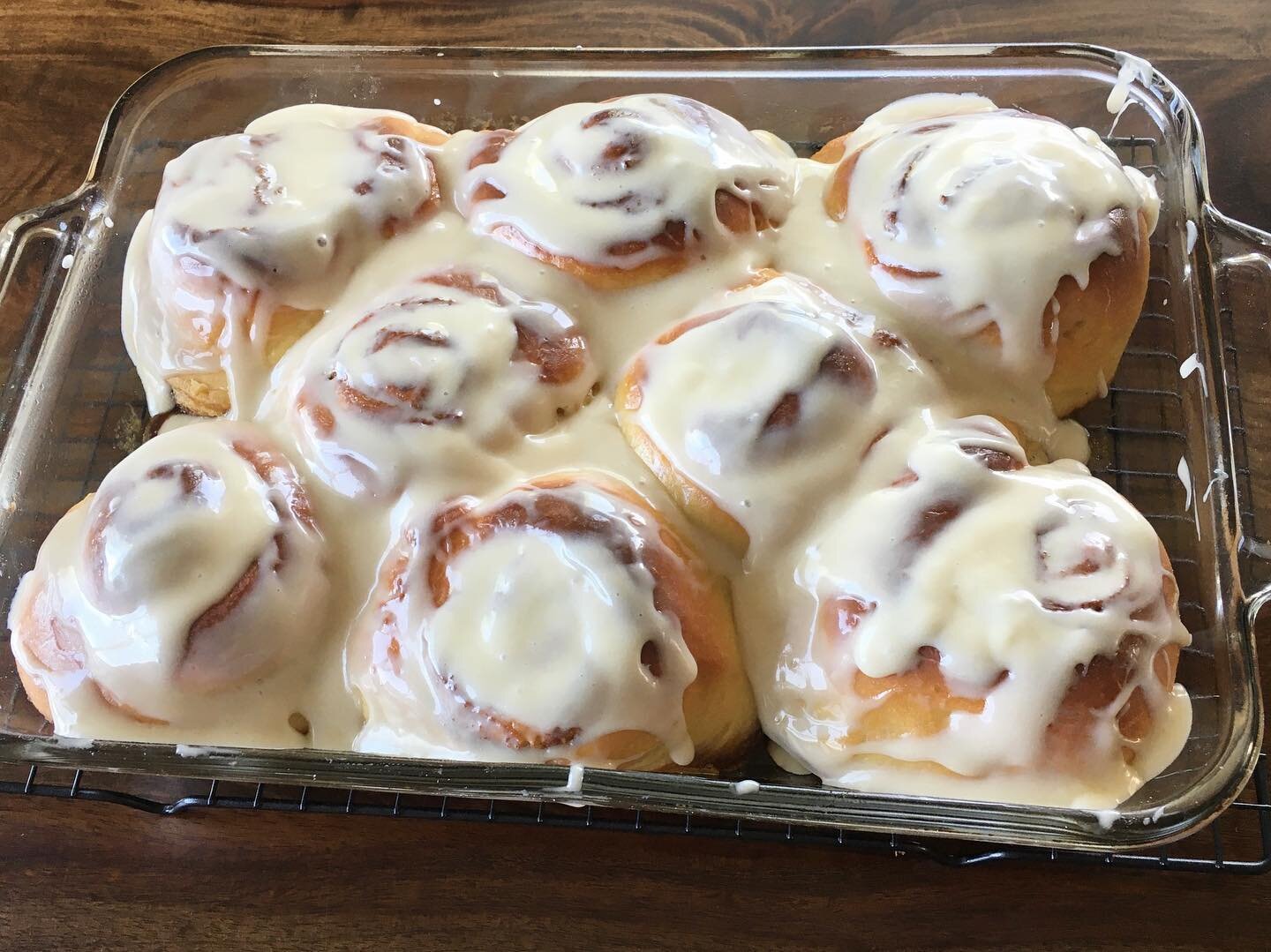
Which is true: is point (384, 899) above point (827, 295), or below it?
below

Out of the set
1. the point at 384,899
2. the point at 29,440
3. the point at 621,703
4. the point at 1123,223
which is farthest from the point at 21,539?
the point at 1123,223

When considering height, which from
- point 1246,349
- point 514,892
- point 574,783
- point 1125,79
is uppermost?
point 1125,79

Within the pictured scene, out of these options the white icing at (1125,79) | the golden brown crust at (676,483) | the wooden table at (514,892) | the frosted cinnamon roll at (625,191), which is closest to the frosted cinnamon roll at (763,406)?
the golden brown crust at (676,483)

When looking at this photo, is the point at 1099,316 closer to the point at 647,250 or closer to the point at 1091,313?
the point at 1091,313

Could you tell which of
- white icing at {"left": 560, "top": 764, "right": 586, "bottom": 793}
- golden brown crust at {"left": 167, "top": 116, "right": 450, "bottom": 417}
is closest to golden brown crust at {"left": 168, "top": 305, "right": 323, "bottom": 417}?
golden brown crust at {"left": 167, "top": 116, "right": 450, "bottom": 417}

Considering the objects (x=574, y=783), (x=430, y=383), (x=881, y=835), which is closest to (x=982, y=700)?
(x=881, y=835)

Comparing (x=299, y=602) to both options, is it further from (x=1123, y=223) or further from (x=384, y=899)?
A: (x=1123, y=223)
